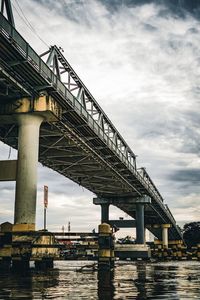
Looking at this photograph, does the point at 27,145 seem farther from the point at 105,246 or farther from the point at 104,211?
the point at 104,211

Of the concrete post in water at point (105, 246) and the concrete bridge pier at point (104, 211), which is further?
the concrete bridge pier at point (104, 211)

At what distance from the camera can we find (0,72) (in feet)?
76.5

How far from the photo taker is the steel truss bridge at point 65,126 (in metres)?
23.9

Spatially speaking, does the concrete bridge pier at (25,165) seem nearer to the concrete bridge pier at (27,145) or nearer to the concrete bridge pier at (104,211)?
the concrete bridge pier at (27,145)

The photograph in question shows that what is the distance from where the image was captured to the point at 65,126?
34.3m

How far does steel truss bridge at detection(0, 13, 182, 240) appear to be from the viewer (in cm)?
2394

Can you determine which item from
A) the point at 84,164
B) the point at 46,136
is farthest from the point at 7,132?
the point at 84,164

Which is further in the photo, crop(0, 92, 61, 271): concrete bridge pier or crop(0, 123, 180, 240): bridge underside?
crop(0, 123, 180, 240): bridge underside

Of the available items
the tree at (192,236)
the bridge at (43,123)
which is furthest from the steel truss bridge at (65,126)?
the tree at (192,236)

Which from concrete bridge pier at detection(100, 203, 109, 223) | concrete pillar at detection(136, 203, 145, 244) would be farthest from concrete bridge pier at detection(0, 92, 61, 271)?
concrete bridge pier at detection(100, 203, 109, 223)

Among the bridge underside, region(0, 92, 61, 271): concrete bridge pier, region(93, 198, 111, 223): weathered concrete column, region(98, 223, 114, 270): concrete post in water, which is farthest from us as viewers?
region(93, 198, 111, 223): weathered concrete column

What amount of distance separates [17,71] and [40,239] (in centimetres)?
1053

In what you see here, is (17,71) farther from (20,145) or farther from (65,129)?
(65,129)

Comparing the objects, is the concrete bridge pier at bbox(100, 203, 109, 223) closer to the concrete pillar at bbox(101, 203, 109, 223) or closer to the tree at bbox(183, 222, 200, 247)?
the concrete pillar at bbox(101, 203, 109, 223)
